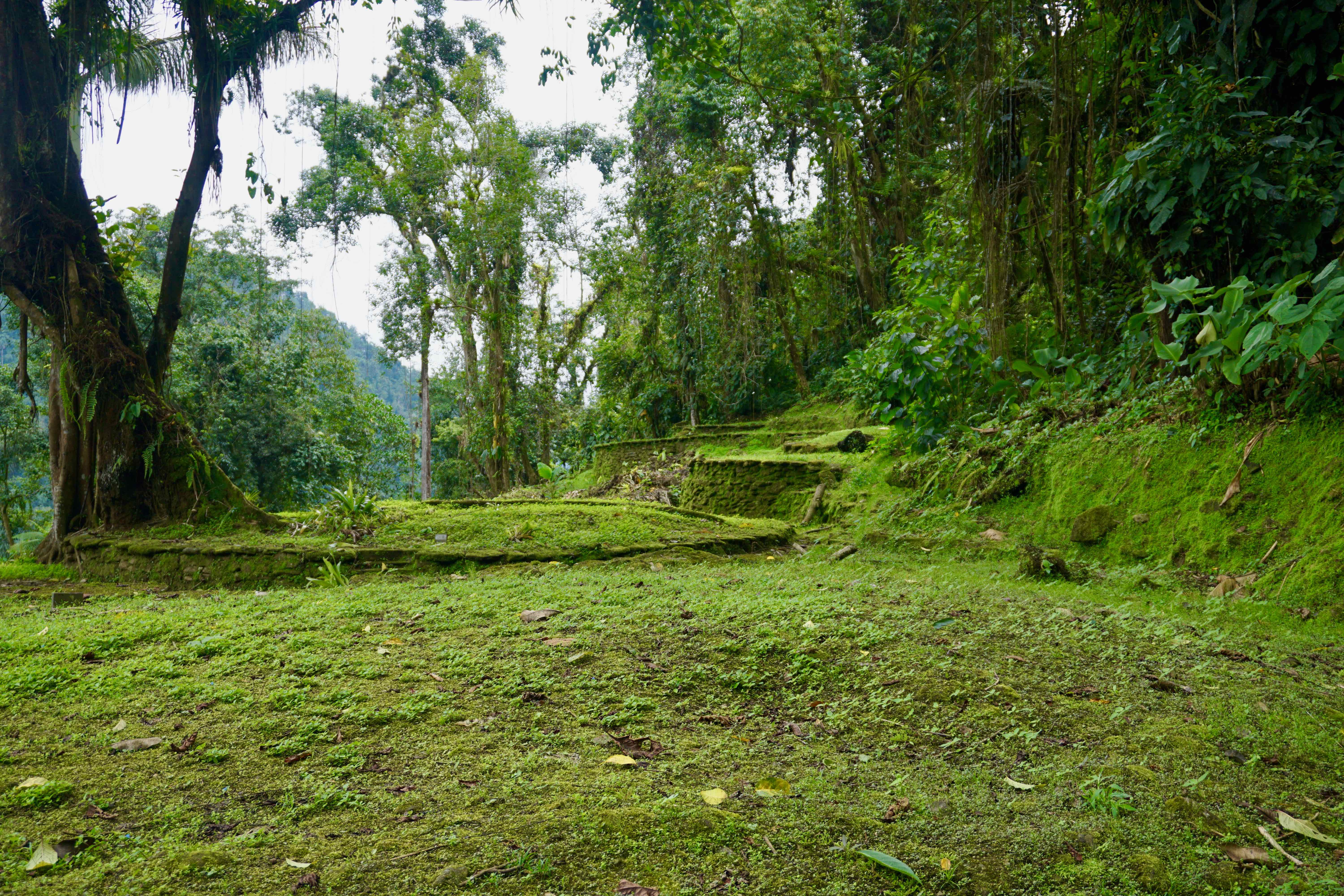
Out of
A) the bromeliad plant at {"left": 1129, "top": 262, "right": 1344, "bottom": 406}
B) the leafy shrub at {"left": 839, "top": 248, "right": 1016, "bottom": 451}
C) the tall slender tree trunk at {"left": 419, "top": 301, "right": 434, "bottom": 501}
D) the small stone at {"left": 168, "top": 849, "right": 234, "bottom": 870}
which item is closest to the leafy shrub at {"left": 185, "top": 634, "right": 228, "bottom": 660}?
the small stone at {"left": 168, "top": 849, "right": 234, "bottom": 870}

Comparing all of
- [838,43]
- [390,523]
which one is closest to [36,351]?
[390,523]

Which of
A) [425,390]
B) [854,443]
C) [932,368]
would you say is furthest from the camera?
[425,390]

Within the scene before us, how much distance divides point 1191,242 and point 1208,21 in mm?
1197

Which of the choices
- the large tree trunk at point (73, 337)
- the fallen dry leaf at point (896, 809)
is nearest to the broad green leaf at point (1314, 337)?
the fallen dry leaf at point (896, 809)

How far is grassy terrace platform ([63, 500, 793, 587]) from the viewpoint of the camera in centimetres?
498

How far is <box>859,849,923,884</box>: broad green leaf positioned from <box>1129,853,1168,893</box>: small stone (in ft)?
1.34

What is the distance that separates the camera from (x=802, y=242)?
45.9 feet

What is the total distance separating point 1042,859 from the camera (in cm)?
158

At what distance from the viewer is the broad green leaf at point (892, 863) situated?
151 cm

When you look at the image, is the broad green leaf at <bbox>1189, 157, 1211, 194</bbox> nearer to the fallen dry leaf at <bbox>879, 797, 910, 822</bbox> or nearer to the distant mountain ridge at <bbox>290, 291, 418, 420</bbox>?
the fallen dry leaf at <bbox>879, 797, 910, 822</bbox>

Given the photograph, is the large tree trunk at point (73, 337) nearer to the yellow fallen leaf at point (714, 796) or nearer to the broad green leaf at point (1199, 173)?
the yellow fallen leaf at point (714, 796)

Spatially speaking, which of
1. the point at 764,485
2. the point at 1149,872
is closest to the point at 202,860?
the point at 1149,872

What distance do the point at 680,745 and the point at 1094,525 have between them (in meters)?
3.43

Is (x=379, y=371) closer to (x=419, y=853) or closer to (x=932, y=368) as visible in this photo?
(x=932, y=368)
